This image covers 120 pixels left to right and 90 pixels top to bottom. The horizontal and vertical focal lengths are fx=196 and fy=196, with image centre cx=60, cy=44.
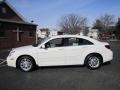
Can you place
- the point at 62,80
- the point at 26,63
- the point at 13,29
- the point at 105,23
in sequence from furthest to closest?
the point at 105,23 < the point at 13,29 < the point at 26,63 < the point at 62,80

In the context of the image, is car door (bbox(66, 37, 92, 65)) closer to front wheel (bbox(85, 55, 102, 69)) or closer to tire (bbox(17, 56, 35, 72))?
front wheel (bbox(85, 55, 102, 69))

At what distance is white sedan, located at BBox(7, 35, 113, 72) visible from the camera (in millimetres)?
8641

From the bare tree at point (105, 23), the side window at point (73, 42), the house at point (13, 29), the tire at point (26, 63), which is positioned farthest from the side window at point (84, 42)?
the bare tree at point (105, 23)

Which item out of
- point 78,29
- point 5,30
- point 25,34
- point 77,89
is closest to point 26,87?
point 77,89

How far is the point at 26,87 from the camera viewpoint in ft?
20.3

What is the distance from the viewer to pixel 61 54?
8.72 meters

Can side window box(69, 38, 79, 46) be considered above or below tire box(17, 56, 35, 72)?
above

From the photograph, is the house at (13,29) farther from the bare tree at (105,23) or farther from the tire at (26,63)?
the bare tree at (105,23)

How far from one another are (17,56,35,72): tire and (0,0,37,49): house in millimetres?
15578

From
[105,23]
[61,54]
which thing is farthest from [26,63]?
[105,23]

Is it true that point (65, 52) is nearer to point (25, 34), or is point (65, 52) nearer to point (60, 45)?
point (60, 45)

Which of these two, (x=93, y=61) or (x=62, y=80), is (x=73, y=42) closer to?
(x=93, y=61)

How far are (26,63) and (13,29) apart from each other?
58.6 feet

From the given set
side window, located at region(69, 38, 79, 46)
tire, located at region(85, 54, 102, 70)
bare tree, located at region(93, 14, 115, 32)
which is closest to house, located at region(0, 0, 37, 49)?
side window, located at region(69, 38, 79, 46)
